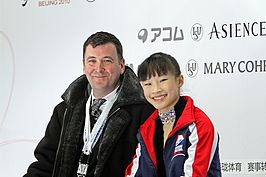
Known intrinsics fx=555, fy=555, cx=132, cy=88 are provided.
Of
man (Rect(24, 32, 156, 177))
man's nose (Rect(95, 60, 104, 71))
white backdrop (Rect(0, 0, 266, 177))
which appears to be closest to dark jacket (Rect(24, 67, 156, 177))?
man (Rect(24, 32, 156, 177))

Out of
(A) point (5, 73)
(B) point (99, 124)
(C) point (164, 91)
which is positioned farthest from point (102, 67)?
(A) point (5, 73)

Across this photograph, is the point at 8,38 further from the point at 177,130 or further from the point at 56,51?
the point at 177,130

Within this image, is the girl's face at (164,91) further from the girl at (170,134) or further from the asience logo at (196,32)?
the asience logo at (196,32)

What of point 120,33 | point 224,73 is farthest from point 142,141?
point 120,33

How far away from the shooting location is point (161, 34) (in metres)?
2.72

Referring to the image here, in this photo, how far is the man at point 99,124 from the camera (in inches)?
85.0

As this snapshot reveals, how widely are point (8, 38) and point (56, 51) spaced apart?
0.33 meters

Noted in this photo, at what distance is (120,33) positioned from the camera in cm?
283

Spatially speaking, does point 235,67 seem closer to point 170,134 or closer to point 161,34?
point 161,34

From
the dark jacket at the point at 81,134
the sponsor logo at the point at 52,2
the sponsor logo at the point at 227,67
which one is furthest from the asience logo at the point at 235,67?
the sponsor logo at the point at 52,2

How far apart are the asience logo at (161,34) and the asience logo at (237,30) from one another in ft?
0.56

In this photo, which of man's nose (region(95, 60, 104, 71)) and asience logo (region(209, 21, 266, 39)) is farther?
asience logo (region(209, 21, 266, 39))

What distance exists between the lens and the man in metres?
2.16

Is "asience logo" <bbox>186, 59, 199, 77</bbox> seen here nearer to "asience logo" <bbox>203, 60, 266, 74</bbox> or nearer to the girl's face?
"asience logo" <bbox>203, 60, 266, 74</bbox>
